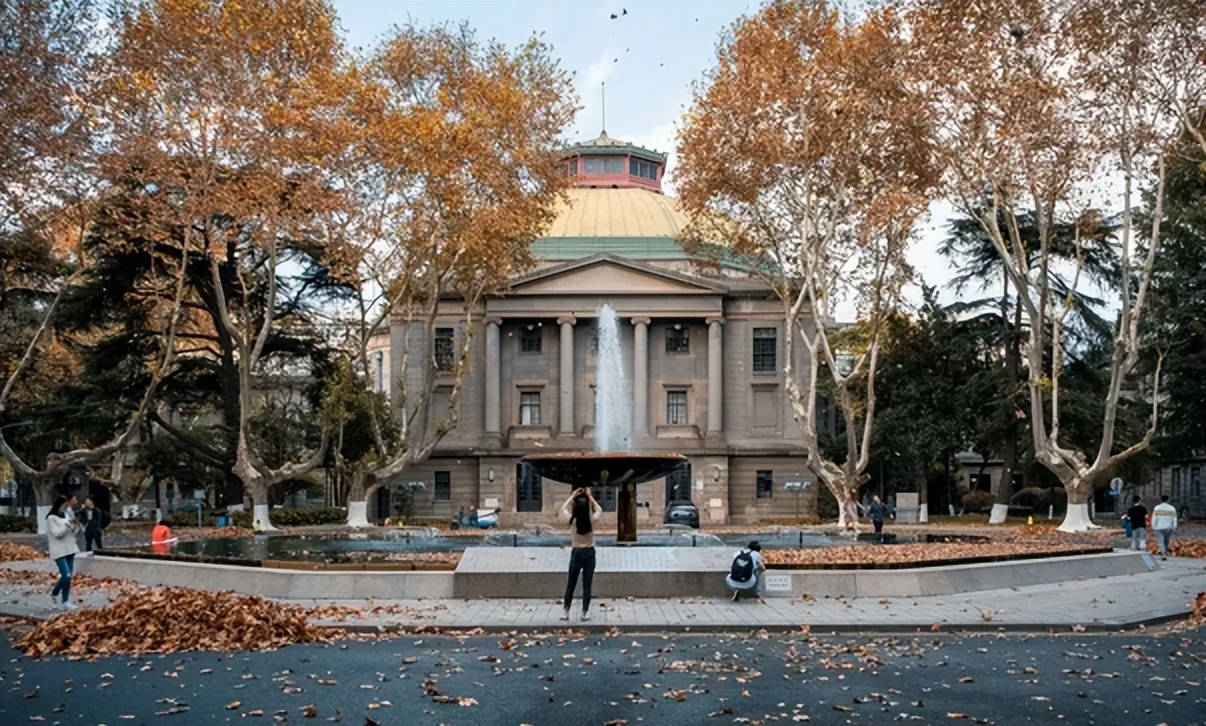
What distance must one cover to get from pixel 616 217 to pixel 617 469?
50.2 m

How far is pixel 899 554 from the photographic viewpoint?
2444 cm

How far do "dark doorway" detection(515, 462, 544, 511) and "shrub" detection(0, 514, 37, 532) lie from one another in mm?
22429

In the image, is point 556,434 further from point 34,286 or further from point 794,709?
point 794,709

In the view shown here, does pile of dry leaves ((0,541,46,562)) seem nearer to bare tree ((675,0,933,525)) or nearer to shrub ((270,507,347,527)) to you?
shrub ((270,507,347,527))

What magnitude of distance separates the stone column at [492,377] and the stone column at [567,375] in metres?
3.10

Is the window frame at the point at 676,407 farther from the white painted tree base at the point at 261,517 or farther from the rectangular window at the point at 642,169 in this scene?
the white painted tree base at the point at 261,517

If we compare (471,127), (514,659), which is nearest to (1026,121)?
(471,127)

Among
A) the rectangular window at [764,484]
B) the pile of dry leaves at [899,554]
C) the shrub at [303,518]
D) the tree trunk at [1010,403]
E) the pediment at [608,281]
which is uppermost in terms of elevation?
the pediment at [608,281]

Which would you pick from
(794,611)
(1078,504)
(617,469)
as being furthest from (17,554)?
(1078,504)

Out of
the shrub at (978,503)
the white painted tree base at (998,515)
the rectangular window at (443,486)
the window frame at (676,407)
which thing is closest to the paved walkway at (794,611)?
the white painted tree base at (998,515)

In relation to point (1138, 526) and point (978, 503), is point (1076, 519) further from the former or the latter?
point (978, 503)

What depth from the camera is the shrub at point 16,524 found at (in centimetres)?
4631

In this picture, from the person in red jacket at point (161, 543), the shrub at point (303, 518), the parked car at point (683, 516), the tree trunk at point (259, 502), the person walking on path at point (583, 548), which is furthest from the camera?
the parked car at point (683, 516)

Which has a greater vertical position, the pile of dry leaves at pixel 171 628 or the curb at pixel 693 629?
the pile of dry leaves at pixel 171 628
